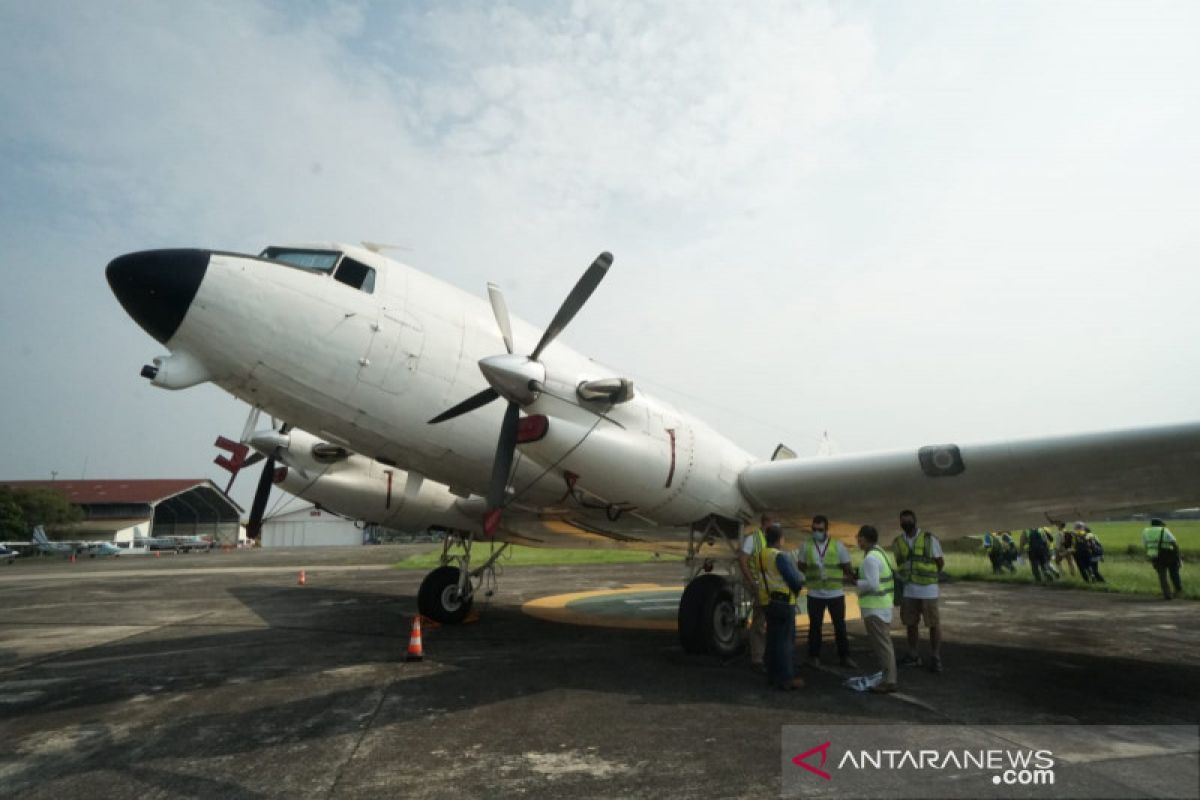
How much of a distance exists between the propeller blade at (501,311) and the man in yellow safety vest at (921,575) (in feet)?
18.7

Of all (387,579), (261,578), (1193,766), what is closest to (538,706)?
(1193,766)

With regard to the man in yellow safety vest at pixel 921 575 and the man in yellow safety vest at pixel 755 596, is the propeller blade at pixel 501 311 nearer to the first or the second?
the man in yellow safety vest at pixel 755 596

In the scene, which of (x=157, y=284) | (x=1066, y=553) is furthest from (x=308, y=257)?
(x=1066, y=553)

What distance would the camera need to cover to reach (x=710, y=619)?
9.24 m

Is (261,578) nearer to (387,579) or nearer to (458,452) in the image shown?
(387,579)

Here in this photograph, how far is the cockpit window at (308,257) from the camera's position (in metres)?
8.16

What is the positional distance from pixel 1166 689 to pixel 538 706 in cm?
725

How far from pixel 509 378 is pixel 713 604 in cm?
461

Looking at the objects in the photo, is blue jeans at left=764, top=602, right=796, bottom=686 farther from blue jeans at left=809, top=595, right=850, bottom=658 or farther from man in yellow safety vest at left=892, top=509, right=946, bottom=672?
man in yellow safety vest at left=892, top=509, right=946, bottom=672

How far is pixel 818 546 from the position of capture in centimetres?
857

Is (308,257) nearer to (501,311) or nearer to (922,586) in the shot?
(501,311)

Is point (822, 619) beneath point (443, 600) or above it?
above

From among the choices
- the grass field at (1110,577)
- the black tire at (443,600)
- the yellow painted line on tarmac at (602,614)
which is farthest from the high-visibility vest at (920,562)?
the grass field at (1110,577)

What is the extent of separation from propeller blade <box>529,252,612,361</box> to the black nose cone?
3.97 m
